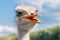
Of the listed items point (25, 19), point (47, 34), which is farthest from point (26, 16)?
point (47, 34)

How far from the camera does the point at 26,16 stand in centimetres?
360

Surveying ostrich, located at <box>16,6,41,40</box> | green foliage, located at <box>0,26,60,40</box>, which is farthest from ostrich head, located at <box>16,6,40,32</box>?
green foliage, located at <box>0,26,60,40</box>

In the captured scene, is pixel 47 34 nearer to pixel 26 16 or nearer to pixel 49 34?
pixel 49 34

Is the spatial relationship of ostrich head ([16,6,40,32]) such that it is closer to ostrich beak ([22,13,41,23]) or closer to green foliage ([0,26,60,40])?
ostrich beak ([22,13,41,23])

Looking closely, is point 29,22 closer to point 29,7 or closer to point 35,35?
point 29,7

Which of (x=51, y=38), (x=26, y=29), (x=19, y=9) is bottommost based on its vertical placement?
(x=51, y=38)

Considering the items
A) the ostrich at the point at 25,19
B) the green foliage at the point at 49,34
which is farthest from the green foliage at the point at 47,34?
the ostrich at the point at 25,19

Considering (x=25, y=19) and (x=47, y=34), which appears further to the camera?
(x=47, y=34)

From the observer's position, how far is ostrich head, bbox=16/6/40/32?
3541 mm

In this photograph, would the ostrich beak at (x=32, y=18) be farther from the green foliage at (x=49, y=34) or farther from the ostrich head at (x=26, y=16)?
the green foliage at (x=49, y=34)

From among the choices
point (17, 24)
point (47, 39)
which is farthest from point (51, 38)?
point (17, 24)

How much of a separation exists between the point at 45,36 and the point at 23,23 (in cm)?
918

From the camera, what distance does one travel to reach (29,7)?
367 centimetres

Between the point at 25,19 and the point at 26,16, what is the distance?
A: 4 cm
